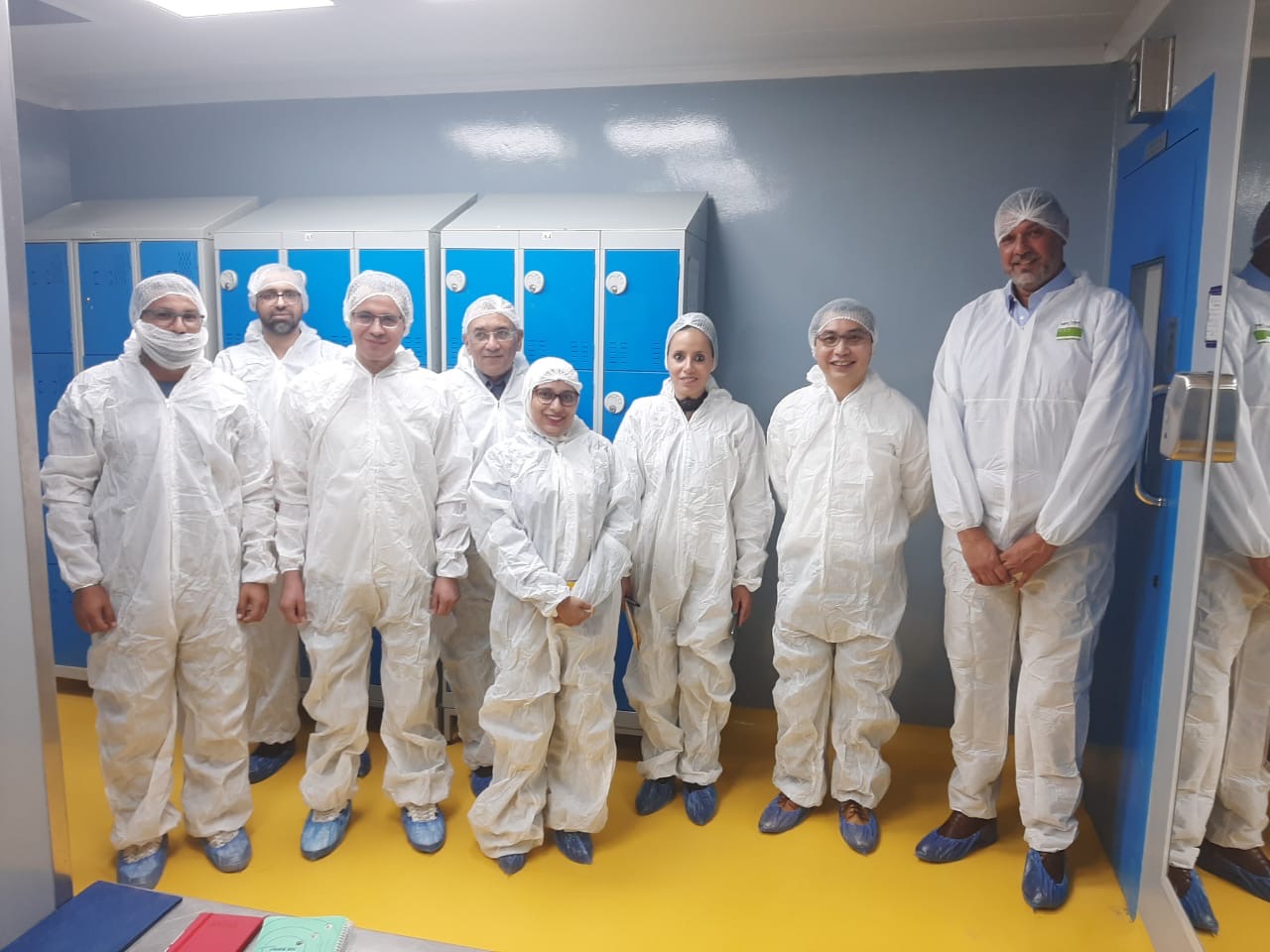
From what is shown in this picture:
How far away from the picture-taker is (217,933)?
1.50m

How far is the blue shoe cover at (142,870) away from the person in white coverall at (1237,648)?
2648 mm

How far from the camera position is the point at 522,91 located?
A: 3.51m

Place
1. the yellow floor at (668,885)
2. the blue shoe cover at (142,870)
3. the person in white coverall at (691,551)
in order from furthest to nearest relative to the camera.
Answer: the person in white coverall at (691,551)
the blue shoe cover at (142,870)
the yellow floor at (668,885)

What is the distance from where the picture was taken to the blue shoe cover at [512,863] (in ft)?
8.18

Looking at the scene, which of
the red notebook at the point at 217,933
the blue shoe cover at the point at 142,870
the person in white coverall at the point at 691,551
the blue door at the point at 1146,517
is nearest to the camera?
the red notebook at the point at 217,933

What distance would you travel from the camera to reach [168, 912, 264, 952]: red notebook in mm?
1468

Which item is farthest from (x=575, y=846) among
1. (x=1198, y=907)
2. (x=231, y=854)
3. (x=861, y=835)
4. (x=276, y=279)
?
(x=276, y=279)

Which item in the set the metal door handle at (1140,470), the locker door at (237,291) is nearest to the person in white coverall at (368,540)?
the locker door at (237,291)

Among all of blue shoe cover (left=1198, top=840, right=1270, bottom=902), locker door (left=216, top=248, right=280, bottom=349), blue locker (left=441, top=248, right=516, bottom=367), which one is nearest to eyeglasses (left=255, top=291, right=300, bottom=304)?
locker door (left=216, top=248, right=280, bottom=349)

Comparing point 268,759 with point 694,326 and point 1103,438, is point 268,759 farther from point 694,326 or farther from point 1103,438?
point 1103,438

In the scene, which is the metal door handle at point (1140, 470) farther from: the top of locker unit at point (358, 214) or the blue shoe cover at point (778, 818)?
the top of locker unit at point (358, 214)

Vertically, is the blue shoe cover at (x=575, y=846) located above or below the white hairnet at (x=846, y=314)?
below

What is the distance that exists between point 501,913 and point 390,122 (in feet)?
10.00

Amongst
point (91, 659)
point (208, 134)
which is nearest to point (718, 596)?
point (91, 659)
